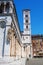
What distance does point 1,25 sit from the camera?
2303 centimetres

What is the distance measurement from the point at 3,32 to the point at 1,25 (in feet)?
3.23

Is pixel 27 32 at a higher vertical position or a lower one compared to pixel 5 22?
lower

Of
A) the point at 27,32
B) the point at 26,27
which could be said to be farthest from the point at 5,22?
the point at 26,27

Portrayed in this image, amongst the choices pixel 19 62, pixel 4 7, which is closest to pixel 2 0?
pixel 4 7

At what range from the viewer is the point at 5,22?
22781mm

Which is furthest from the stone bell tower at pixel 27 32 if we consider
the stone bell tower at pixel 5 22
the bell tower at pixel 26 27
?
Result: the stone bell tower at pixel 5 22

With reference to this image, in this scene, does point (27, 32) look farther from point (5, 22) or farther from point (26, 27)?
point (5, 22)

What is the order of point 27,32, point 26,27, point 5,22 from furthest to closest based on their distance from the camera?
point 26,27
point 27,32
point 5,22

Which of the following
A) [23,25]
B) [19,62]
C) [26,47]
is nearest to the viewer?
[19,62]

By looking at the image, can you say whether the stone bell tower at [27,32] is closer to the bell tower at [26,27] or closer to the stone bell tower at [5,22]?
the bell tower at [26,27]

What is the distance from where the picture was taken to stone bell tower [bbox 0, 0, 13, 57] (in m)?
21.9

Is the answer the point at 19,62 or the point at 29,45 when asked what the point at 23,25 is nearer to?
the point at 29,45

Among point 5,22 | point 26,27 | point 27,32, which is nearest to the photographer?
point 5,22

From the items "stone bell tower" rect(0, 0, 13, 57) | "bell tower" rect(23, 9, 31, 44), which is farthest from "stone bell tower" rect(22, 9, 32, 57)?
"stone bell tower" rect(0, 0, 13, 57)
